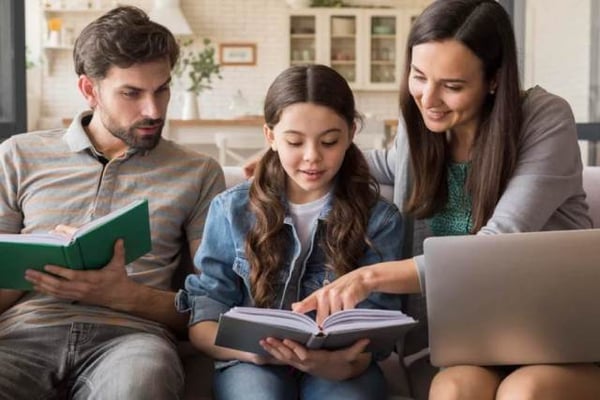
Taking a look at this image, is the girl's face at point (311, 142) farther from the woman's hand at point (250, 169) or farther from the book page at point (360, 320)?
the book page at point (360, 320)

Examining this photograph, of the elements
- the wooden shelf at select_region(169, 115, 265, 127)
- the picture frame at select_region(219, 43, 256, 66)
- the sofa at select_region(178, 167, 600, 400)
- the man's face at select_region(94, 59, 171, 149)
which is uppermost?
the picture frame at select_region(219, 43, 256, 66)

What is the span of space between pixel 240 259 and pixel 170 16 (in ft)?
20.4

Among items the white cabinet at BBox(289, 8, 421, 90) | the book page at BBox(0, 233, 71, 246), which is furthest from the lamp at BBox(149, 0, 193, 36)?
the book page at BBox(0, 233, 71, 246)

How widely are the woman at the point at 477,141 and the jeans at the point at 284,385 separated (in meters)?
0.19

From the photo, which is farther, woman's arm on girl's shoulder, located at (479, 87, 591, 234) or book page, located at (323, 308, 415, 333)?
woman's arm on girl's shoulder, located at (479, 87, 591, 234)

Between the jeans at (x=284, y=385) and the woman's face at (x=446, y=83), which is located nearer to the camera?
the jeans at (x=284, y=385)

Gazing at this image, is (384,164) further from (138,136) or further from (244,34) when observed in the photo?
(244,34)

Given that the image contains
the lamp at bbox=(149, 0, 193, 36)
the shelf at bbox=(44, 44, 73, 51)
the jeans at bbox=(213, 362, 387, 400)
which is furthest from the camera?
the shelf at bbox=(44, 44, 73, 51)

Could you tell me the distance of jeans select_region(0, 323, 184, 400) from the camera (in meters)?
1.57

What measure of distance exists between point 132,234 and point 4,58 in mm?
1390

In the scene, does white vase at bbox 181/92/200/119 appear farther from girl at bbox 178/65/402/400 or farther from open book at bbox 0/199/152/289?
open book at bbox 0/199/152/289

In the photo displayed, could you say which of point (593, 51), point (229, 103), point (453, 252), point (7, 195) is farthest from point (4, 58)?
point (229, 103)

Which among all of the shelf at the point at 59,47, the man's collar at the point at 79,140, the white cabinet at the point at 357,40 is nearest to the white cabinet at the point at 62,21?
the shelf at the point at 59,47

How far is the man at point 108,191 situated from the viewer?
5.75ft
